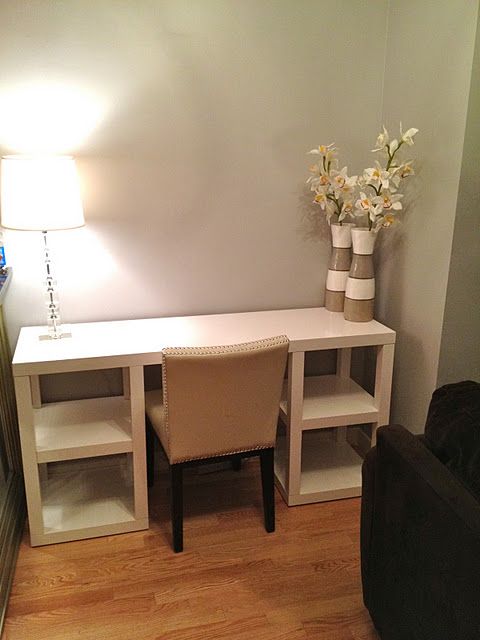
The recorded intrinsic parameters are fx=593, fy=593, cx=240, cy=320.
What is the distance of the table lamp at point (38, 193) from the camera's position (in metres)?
2.09

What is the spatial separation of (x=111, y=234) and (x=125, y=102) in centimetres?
55

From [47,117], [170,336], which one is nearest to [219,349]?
[170,336]

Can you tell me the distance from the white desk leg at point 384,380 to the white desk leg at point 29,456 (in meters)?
1.37

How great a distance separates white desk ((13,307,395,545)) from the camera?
222 cm

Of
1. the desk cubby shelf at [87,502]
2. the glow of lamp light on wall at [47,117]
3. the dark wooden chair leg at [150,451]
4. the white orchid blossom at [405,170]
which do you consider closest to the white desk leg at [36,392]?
the desk cubby shelf at [87,502]

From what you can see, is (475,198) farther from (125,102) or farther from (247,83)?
(125,102)

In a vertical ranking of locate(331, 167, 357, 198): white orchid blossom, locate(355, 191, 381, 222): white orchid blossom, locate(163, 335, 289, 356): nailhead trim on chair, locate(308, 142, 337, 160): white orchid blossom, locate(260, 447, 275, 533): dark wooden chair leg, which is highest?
locate(308, 142, 337, 160): white orchid blossom

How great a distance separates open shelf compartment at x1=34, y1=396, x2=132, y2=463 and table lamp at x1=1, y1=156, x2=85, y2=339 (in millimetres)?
795

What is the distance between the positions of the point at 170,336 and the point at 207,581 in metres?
0.93

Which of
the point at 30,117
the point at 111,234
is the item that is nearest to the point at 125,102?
the point at 30,117

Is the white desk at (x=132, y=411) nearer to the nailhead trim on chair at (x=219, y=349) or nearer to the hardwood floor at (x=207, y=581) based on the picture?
the hardwood floor at (x=207, y=581)

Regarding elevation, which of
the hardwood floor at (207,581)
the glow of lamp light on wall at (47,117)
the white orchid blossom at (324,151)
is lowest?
the hardwood floor at (207,581)

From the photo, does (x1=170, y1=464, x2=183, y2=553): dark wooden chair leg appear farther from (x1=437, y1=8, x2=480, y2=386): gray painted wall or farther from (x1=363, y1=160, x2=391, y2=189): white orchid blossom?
(x1=363, y1=160, x2=391, y2=189): white orchid blossom

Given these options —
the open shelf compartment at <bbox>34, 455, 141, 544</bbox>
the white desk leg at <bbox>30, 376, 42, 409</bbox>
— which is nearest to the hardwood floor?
the open shelf compartment at <bbox>34, 455, 141, 544</bbox>
